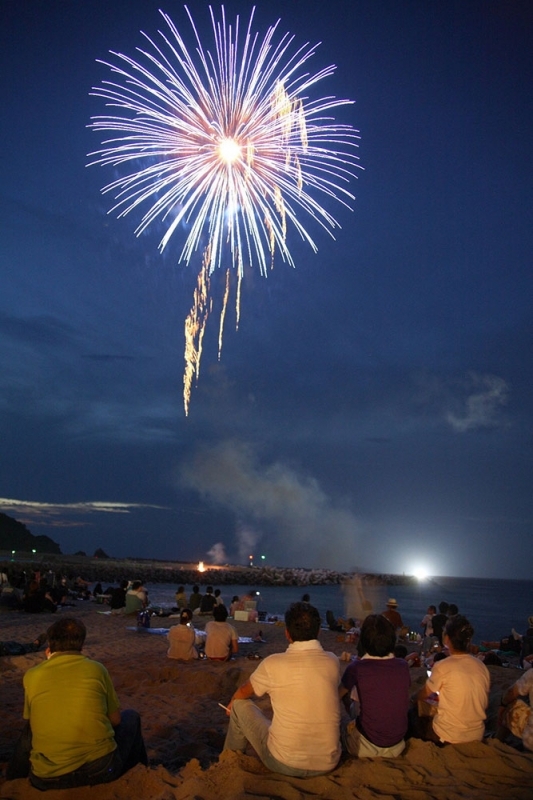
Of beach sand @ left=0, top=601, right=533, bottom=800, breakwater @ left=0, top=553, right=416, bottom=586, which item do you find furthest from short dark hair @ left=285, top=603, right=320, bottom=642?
breakwater @ left=0, top=553, right=416, bottom=586

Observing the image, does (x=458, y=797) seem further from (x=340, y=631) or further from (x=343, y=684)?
(x=340, y=631)

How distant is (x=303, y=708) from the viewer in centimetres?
393

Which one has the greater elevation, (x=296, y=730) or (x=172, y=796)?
(x=296, y=730)

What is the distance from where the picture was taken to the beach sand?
380 cm

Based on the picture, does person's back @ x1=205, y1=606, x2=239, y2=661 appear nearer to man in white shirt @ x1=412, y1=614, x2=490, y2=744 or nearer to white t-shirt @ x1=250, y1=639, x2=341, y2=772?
man in white shirt @ x1=412, y1=614, x2=490, y2=744

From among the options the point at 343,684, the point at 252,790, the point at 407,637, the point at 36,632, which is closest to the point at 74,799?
the point at 252,790

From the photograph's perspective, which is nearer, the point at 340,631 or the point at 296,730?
the point at 296,730

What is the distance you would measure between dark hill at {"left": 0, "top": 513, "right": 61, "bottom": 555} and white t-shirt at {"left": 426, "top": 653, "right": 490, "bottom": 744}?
112 metres

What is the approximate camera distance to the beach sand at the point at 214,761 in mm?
3801

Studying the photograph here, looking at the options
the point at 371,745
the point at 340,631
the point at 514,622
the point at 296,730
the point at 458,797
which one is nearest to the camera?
the point at 458,797

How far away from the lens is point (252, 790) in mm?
3748

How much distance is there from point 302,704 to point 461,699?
1525 millimetres

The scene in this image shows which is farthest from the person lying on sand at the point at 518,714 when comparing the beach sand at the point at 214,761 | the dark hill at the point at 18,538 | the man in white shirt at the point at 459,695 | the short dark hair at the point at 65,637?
the dark hill at the point at 18,538

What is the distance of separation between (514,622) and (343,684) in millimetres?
40290
